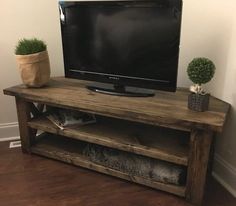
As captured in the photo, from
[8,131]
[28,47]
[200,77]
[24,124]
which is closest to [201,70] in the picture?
[200,77]

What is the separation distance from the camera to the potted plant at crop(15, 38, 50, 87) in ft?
6.28

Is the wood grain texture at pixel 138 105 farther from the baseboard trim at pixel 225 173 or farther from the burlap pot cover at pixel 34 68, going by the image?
the baseboard trim at pixel 225 173

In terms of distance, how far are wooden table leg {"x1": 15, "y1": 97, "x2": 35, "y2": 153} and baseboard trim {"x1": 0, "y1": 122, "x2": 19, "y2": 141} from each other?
31cm

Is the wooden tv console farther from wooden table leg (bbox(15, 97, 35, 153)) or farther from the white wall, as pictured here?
the white wall

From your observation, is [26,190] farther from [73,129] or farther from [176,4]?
[176,4]

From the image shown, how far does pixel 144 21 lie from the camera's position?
1712 millimetres

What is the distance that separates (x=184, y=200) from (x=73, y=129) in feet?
2.77

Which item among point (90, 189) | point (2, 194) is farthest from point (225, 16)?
point (2, 194)

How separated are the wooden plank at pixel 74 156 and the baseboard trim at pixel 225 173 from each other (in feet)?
1.12

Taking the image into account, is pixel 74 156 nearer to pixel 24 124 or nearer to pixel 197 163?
pixel 24 124

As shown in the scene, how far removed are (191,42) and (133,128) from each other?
732 millimetres

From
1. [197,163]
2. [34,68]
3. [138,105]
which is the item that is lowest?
[197,163]

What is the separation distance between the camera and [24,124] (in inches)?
80.9

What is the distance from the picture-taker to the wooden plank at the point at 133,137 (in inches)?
63.9
